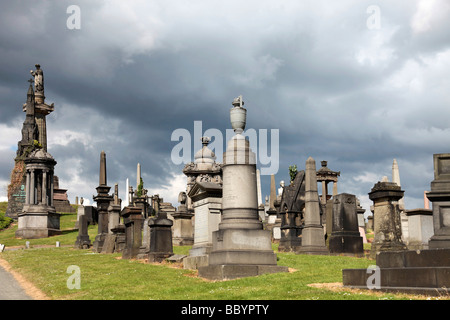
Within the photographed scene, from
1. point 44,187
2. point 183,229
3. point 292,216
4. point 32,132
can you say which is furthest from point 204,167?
point 32,132

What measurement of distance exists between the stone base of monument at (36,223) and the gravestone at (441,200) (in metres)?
37.4

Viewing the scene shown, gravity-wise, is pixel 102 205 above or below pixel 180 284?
above

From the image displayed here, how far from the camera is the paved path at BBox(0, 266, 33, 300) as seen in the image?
1147cm

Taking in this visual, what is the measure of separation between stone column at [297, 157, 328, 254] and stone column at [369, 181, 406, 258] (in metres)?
3.06

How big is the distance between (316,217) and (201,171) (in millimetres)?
18524

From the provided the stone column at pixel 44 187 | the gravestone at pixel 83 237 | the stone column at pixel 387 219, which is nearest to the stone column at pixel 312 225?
the stone column at pixel 387 219

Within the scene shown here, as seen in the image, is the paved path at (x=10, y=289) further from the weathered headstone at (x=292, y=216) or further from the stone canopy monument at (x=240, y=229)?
the weathered headstone at (x=292, y=216)

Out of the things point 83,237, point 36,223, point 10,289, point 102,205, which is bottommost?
point 10,289

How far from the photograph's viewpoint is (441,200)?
1109 centimetres

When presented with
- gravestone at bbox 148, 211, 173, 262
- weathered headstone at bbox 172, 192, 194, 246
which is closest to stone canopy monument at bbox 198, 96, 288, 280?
gravestone at bbox 148, 211, 173, 262

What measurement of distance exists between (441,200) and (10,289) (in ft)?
36.4

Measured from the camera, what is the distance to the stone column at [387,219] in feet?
62.1

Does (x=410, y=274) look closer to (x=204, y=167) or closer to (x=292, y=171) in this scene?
(x=204, y=167)
